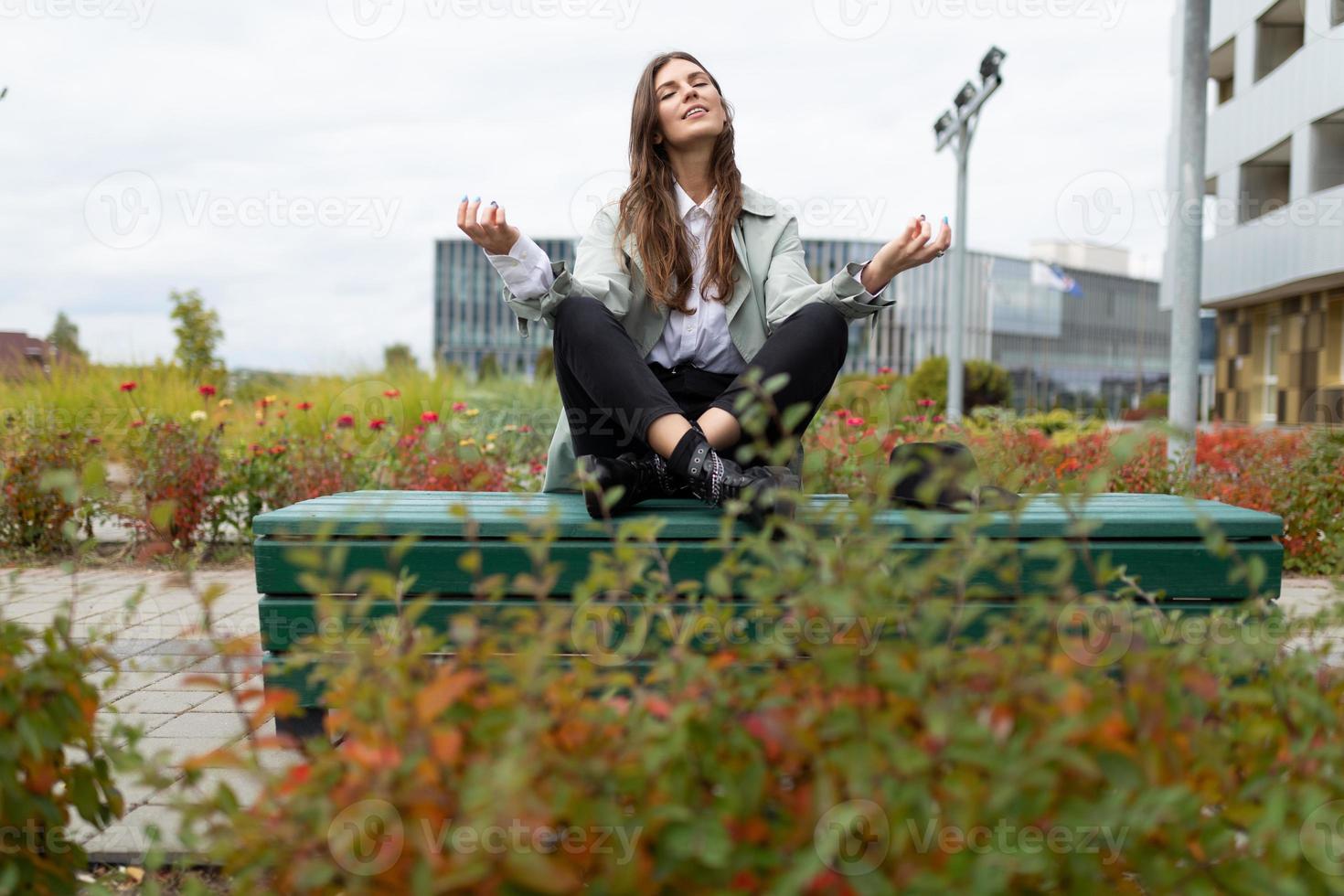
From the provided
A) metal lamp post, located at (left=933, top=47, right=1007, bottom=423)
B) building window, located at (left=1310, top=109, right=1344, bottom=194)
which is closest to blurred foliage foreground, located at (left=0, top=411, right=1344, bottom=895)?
metal lamp post, located at (left=933, top=47, right=1007, bottom=423)

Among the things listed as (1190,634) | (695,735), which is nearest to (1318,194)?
(1190,634)

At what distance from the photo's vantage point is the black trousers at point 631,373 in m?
2.46

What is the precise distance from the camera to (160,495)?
17.8ft

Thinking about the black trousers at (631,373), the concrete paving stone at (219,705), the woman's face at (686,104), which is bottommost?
the concrete paving stone at (219,705)

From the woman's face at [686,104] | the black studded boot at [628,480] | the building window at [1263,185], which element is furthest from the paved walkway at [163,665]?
the building window at [1263,185]

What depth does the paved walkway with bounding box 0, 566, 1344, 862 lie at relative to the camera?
1.88 meters

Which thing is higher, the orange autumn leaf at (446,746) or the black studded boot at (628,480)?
the black studded boot at (628,480)

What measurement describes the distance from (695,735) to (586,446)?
169 cm

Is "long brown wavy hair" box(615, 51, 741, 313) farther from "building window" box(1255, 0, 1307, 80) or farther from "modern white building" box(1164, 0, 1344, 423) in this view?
"building window" box(1255, 0, 1307, 80)

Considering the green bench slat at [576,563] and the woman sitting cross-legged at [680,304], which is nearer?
the green bench slat at [576,563]

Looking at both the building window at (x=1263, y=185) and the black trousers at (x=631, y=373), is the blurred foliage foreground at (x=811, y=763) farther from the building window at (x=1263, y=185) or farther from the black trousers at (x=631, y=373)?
the building window at (x=1263, y=185)

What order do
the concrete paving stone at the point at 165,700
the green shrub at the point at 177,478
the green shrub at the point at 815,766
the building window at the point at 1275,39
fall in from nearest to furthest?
the green shrub at the point at 815,766
the concrete paving stone at the point at 165,700
the green shrub at the point at 177,478
the building window at the point at 1275,39

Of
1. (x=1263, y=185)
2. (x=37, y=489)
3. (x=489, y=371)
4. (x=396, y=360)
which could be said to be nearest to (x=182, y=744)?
(x=37, y=489)

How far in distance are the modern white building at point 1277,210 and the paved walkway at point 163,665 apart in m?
12.4
